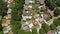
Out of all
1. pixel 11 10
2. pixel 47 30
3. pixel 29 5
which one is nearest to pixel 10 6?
pixel 11 10

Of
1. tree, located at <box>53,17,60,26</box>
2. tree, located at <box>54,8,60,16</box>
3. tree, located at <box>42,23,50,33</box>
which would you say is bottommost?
tree, located at <box>42,23,50,33</box>

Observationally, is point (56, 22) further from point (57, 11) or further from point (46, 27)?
point (57, 11)

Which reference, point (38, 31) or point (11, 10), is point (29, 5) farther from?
point (38, 31)

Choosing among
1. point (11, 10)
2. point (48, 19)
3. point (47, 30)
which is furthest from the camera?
point (11, 10)

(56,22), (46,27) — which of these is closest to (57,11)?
(56,22)

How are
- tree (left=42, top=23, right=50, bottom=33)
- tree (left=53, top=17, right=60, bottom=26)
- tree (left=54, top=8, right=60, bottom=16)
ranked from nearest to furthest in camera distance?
tree (left=42, top=23, right=50, bottom=33) < tree (left=53, top=17, right=60, bottom=26) < tree (left=54, top=8, right=60, bottom=16)

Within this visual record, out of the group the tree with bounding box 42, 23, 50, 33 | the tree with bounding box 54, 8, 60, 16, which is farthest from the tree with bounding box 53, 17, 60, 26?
the tree with bounding box 54, 8, 60, 16

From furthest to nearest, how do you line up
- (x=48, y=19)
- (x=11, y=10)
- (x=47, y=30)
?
1. (x=11, y=10)
2. (x=48, y=19)
3. (x=47, y=30)

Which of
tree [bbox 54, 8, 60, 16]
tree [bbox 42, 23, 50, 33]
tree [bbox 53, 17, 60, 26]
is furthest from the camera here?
tree [bbox 54, 8, 60, 16]

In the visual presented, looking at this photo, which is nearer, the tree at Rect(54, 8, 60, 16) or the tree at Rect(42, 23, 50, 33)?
the tree at Rect(42, 23, 50, 33)

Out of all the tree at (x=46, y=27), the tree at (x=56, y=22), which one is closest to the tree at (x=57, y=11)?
the tree at (x=56, y=22)

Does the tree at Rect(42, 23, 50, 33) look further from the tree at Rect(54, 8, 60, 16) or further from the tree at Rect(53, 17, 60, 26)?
the tree at Rect(54, 8, 60, 16)
